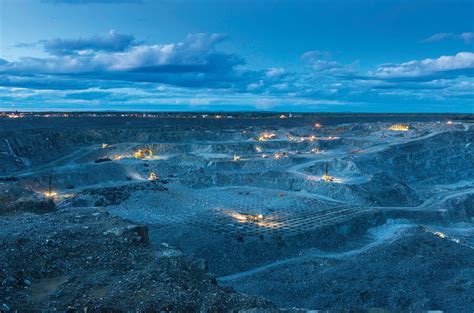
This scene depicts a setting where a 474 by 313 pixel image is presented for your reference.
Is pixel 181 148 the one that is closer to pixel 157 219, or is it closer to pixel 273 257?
pixel 157 219

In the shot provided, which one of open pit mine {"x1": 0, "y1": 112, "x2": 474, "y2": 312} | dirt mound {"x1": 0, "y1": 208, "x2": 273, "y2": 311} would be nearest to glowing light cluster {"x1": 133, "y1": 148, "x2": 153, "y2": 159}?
open pit mine {"x1": 0, "y1": 112, "x2": 474, "y2": 312}

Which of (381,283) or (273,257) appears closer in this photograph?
(381,283)

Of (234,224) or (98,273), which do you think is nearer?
(98,273)

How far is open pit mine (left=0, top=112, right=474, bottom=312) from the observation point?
12.8 meters

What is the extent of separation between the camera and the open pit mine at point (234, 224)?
503 inches

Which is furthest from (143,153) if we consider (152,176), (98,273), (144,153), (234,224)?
(98,273)

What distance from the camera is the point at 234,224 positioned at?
36.2m

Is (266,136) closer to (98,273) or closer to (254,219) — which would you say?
(254,219)

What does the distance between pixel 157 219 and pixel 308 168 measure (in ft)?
86.4

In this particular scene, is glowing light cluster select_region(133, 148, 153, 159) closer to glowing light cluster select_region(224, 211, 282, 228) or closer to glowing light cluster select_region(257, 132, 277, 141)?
glowing light cluster select_region(257, 132, 277, 141)

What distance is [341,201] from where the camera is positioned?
45.2 metres

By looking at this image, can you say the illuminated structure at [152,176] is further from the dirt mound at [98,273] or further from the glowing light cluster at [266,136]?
the dirt mound at [98,273]

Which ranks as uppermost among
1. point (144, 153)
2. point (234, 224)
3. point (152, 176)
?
point (144, 153)

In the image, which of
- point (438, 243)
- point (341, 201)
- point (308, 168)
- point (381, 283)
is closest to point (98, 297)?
point (381, 283)
